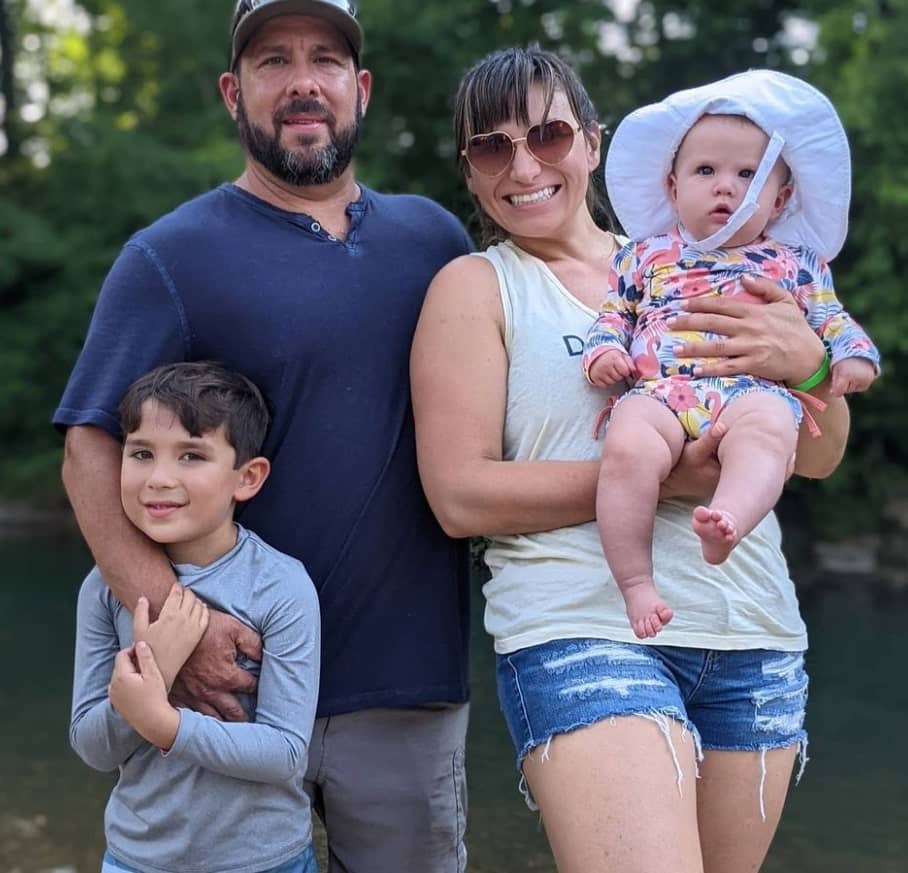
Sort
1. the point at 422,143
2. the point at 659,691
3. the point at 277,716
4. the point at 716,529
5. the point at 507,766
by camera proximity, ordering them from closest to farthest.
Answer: the point at 716,529
the point at 659,691
the point at 277,716
the point at 507,766
the point at 422,143

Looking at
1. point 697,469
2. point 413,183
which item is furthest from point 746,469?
point 413,183

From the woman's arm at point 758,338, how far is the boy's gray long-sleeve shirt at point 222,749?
833 mm

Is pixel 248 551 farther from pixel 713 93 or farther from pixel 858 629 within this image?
pixel 858 629

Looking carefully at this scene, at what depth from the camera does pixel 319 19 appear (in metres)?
2.53

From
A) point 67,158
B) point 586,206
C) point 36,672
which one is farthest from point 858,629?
point 67,158

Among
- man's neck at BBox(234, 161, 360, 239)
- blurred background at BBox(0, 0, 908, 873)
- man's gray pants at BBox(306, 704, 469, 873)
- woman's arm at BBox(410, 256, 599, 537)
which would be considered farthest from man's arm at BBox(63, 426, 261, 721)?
blurred background at BBox(0, 0, 908, 873)

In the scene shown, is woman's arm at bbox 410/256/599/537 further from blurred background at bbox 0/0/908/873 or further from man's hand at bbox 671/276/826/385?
blurred background at bbox 0/0/908/873

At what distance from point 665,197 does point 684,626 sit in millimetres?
817

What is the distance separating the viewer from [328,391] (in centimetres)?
241

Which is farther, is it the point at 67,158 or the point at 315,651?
the point at 67,158

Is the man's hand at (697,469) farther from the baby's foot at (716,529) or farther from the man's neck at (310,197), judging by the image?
the man's neck at (310,197)

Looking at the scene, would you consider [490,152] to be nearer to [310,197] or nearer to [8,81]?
[310,197]

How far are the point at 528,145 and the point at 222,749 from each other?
1.22m

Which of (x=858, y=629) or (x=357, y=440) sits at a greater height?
(x=357, y=440)
